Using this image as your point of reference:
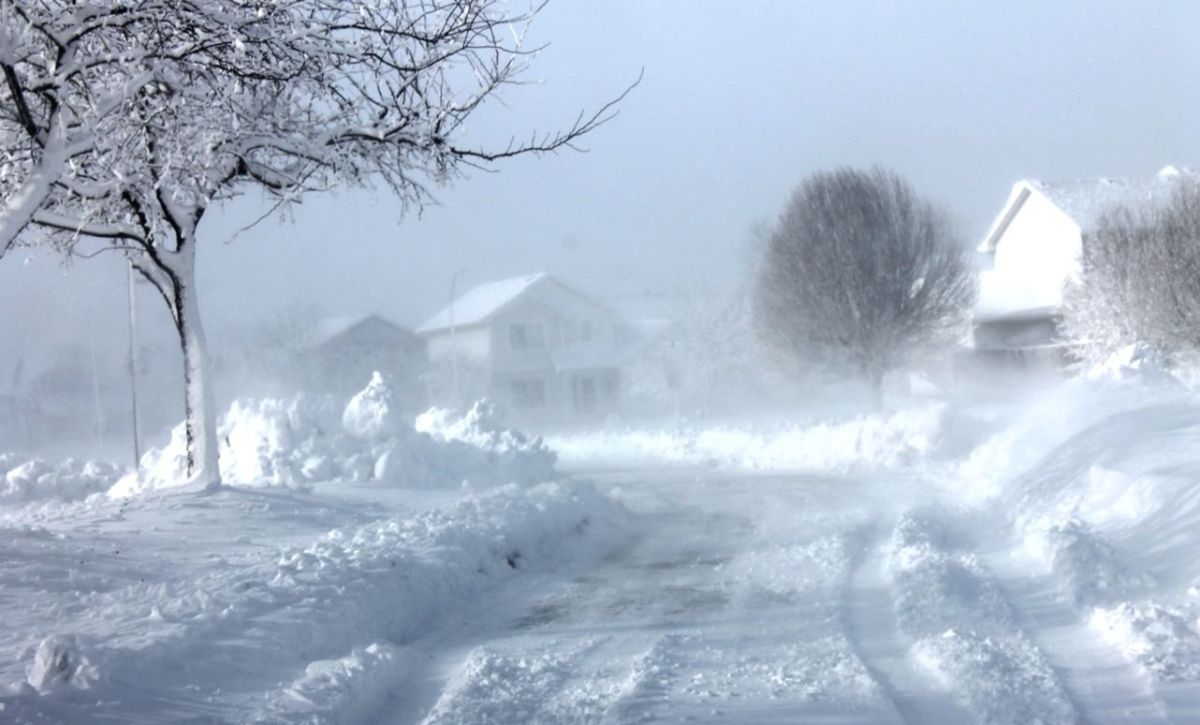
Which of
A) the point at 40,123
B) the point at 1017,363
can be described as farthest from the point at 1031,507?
the point at 1017,363

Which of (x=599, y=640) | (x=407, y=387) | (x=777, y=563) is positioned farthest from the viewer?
(x=407, y=387)

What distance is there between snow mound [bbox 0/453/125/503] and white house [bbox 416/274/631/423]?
3114cm

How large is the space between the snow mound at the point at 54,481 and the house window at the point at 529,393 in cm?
3255

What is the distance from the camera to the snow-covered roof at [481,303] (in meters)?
53.1

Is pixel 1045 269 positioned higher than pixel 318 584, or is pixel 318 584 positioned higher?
pixel 1045 269

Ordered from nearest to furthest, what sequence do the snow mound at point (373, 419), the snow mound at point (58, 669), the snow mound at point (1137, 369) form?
the snow mound at point (58, 669) < the snow mound at point (373, 419) < the snow mound at point (1137, 369)

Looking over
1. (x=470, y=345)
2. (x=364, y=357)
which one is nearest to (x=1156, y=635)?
(x=470, y=345)

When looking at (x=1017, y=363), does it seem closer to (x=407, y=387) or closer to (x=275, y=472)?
(x=407, y=387)

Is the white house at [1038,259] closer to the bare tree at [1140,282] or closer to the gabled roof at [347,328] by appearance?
the bare tree at [1140,282]

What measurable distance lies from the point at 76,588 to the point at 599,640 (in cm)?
418

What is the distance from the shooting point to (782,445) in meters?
35.2

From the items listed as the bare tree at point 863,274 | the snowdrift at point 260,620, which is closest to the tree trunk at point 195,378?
the snowdrift at point 260,620

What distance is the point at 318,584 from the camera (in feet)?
30.4

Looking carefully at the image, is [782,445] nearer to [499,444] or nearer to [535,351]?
[499,444]
